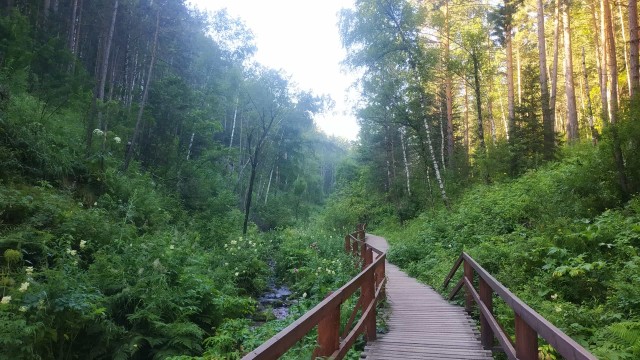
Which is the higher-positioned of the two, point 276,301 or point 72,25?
point 72,25

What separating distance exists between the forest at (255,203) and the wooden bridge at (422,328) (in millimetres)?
754

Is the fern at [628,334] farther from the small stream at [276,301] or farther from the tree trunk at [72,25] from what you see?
the tree trunk at [72,25]

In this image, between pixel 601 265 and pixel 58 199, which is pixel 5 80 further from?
pixel 601 265

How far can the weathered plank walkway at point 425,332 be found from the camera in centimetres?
491

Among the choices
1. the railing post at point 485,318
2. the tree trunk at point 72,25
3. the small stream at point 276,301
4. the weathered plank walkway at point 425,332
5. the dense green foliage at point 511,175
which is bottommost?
the small stream at point 276,301

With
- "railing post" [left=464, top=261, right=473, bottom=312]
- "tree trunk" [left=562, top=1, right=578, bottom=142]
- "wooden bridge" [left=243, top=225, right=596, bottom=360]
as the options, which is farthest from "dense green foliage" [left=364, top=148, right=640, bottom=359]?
"tree trunk" [left=562, top=1, right=578, bottom=142]

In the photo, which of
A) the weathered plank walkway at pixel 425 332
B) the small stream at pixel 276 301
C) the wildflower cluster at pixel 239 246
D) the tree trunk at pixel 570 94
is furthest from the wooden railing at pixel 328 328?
the tree trunk at pixel 570 94

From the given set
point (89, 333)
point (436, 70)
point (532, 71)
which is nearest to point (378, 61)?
point (436, 70)

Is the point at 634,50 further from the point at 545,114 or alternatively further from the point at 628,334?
the point at 628,334

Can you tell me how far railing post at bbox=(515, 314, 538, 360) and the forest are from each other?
99 centimetres

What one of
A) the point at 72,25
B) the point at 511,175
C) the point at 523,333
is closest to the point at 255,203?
the point at 72,25

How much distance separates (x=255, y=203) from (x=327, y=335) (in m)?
31.3

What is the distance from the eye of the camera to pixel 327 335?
3.40 metres

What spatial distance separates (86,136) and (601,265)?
15.7 m
